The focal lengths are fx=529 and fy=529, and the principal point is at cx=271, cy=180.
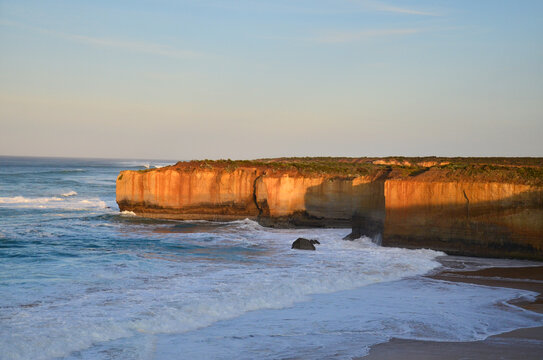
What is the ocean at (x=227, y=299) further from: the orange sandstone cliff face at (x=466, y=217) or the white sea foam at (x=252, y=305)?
the orange sandstone cliff face at (x=466, y=217)

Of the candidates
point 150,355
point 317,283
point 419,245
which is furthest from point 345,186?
point 150,355

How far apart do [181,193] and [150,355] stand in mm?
23620

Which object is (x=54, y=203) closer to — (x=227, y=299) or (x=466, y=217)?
(x=227, y=299)

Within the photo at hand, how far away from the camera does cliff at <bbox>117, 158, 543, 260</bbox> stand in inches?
794

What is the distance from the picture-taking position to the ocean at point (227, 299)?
10625mm

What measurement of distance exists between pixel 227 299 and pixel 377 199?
12295 millimetres

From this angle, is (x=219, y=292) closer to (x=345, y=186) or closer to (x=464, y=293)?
(x=464, y=293)

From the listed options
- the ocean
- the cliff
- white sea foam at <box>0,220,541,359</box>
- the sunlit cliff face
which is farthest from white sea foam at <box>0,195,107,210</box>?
white sea foam at <box>0,220,541,359</box>

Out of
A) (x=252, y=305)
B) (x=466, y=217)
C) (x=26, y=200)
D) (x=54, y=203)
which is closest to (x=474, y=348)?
(x=252, y=305)

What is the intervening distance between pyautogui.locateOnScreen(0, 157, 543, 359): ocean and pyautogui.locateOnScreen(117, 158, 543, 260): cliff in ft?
3.55

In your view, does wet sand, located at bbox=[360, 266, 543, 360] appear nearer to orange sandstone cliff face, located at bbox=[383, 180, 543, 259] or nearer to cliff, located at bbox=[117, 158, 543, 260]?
orange sandstone cliff face, located at bbox=[383, 180, 543, 259]

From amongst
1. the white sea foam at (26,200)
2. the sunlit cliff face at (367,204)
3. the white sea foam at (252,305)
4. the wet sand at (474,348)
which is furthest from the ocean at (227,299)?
the white sea foam at (26,200)

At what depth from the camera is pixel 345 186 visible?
28938mm

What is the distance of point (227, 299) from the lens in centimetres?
1388
